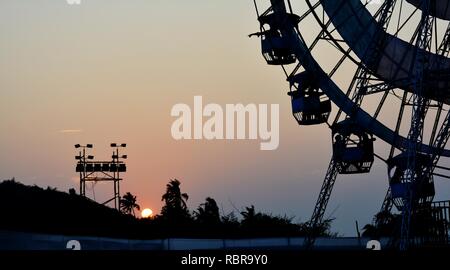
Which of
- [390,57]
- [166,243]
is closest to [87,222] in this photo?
[166,243]

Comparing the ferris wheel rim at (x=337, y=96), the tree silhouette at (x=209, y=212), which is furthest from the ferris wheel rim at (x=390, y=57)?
the tree silhouette at (x=209, y=212)

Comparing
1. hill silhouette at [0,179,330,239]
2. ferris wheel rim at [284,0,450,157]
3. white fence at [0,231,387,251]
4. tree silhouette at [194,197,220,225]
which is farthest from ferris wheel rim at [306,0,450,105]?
tree silhouette at [194,197,220,225]

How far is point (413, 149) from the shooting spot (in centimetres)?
3133

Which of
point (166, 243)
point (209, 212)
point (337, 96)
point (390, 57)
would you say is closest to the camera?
point (337, 96)

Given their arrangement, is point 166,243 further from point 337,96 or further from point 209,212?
point 209,212

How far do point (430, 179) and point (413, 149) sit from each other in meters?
9.39

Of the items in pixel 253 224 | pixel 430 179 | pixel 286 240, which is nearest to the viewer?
pixel 430 179

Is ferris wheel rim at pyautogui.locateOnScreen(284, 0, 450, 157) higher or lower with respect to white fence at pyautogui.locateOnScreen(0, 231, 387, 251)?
higher

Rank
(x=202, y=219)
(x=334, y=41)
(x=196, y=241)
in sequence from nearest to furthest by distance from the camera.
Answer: (x=334, y=41)
(x=196, y=241)
(x=202, y=219)

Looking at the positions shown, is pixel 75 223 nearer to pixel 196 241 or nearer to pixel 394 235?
pixel 196 241

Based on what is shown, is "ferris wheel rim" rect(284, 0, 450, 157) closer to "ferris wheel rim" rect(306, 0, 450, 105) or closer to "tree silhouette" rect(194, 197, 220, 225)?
"ferris wheel rim" rect(306, 0, 450, 105)
